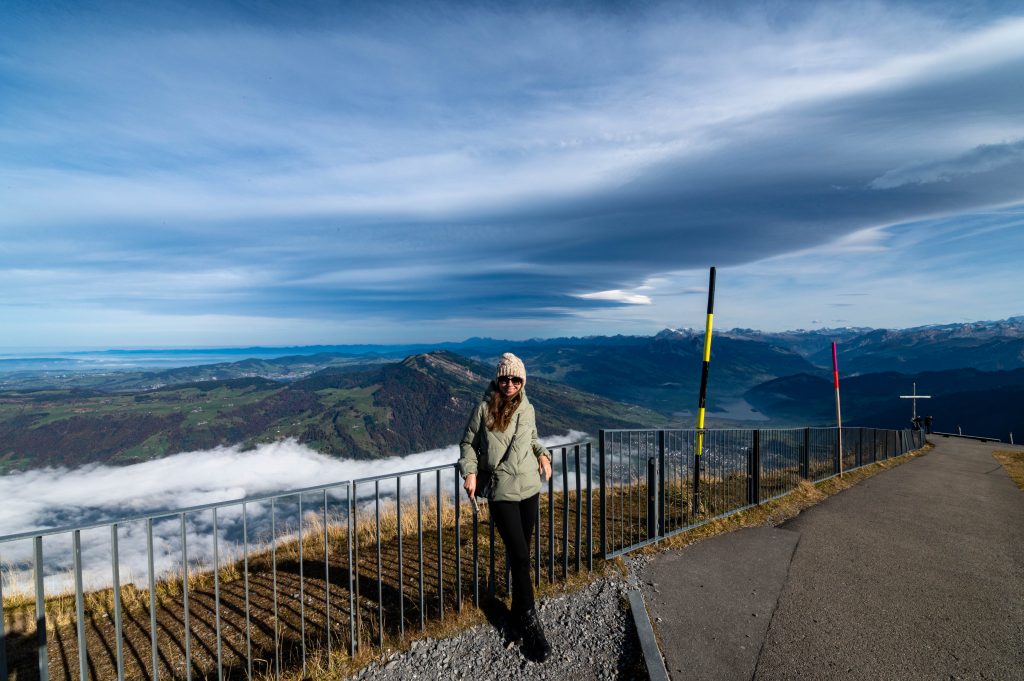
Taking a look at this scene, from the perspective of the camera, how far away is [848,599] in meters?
5.32

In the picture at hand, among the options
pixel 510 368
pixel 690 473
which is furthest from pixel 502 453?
pixel 690 473

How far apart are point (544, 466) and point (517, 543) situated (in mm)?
718

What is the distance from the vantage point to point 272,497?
4.02 m

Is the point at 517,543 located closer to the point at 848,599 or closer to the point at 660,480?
the point at 660,480

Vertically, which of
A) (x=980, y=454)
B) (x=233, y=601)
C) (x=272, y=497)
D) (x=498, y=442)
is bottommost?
(x=980, y=454)

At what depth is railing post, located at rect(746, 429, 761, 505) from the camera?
865 cm

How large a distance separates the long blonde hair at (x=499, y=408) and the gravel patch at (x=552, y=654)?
6.50 feet

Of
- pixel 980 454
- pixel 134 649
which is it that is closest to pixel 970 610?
pixel 134 649

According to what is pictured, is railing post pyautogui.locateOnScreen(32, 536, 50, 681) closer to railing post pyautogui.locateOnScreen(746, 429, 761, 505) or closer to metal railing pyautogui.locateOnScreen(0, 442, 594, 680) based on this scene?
metal railing pyautogui.locateOnScreen(0, 442, 594, 680)

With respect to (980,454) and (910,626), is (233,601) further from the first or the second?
(980,454)

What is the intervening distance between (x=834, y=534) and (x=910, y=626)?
9.45 ft

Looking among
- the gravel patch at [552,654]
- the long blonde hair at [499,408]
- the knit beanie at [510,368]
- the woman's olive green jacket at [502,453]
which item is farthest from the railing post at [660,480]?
the knit beanie at [510,368]

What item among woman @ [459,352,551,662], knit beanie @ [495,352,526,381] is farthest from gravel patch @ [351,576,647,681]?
knit beanie @ [495,352,526,381]

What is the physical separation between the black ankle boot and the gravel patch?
0.06 metres
